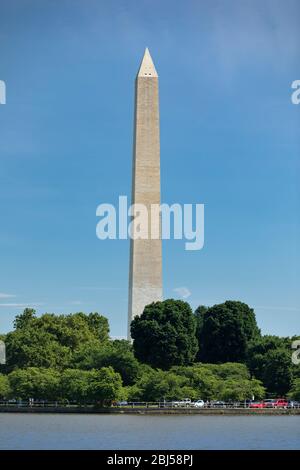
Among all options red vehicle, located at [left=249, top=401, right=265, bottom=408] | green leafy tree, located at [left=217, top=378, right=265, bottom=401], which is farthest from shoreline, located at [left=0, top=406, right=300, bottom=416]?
green leafy tree, located at [left=217, top=378, right=265, bottom=401]

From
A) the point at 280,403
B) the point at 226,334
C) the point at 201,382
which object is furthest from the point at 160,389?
the point at 226,334

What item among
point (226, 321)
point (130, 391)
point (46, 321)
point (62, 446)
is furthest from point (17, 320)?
point (62, 446)

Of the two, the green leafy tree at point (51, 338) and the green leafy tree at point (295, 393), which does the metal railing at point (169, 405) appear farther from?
the green leafy tree at point (51, 338)

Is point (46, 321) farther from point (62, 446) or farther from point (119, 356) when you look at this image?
point (62, 446)

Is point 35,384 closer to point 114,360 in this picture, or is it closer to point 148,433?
point 114,360

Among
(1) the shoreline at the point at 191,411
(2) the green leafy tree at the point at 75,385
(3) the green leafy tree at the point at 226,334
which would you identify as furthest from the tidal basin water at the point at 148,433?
(3) the green leafy tree at the point at 226,334

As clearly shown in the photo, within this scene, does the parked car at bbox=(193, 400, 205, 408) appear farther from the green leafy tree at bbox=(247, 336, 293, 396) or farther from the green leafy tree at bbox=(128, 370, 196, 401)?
the green leafy tree at bbox=(247, 336, 293, 396)
